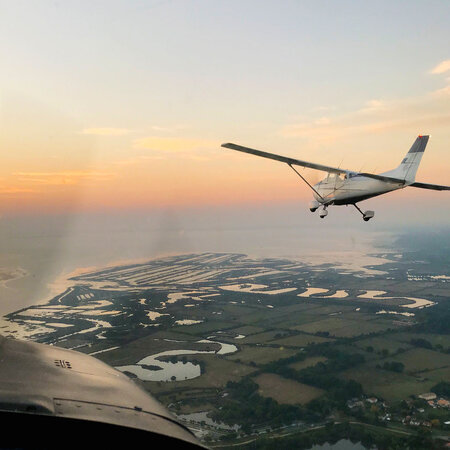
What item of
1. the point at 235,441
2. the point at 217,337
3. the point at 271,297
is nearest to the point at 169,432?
the point at 235,441

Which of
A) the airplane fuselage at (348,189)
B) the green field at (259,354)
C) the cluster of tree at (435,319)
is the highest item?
the airplane fuselage at (348,189)

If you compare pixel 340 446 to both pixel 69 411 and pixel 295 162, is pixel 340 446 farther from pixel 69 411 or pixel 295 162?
pixel 69 411

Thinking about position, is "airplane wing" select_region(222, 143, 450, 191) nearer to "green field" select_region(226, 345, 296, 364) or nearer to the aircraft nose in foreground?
the aircraft nose in foreground

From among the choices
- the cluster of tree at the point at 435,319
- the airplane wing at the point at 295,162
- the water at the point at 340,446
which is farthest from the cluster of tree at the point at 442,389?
the airplane wing at the point at 295,162

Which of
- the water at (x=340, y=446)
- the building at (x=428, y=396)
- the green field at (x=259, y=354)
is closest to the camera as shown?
the water at (x=340, y=446)

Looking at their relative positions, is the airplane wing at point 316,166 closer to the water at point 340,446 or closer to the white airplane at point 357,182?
the white airplane at point 357,182

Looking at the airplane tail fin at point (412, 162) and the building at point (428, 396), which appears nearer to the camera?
the airplane tail fin at point (412, 162)

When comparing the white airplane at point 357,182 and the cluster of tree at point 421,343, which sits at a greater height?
the white airplane at point 357,182

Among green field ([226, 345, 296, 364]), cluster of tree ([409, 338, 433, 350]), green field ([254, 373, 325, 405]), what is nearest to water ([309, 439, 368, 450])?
green field ([254, 373, 325, 405])
